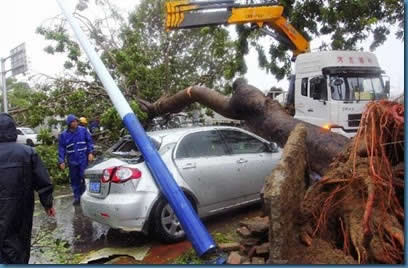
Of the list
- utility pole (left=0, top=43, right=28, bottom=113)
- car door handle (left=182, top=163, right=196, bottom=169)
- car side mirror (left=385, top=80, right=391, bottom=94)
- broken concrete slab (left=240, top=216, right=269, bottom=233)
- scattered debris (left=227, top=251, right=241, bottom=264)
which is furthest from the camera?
utility pole (left=0, top=43, right=28, bottom=113)

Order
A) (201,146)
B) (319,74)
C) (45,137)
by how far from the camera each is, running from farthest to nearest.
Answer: (45,137), (319,74), (201,146)

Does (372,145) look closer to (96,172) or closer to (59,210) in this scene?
(96,172)

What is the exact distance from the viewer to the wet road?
17.2ft

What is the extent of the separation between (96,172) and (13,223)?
4.80 feet

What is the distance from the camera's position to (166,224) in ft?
17.4

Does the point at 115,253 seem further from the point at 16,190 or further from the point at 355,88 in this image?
the point at 355,88

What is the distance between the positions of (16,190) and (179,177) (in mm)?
2064

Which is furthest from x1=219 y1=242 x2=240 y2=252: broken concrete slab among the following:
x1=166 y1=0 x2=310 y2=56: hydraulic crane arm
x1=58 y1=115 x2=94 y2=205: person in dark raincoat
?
x1=166 y1=0 x2=310 y2=56: hydraulic crane arm

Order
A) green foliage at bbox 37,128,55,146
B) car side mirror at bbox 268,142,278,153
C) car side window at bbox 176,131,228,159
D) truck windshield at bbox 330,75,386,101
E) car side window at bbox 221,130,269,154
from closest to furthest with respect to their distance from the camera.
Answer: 1. car side window at bbox 176,131,228,159
2. car side window at bbox 221,130,269,154
3. car side mirror at bbox 268,142,278,153
4. truck windshield at bbox 330,75,386,101
5. green foliage at bbox 37,128,55,146

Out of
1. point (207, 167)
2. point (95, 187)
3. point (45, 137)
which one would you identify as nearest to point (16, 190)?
point (95, 187)

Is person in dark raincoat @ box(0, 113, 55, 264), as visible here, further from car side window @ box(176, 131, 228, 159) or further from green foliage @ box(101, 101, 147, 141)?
green foliage @ box(101, 101, 147, 141)

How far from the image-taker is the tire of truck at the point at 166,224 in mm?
5211

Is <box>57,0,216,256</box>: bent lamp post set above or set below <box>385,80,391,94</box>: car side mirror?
below

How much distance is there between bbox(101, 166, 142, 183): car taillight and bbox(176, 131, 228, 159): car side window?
26.5 inches
